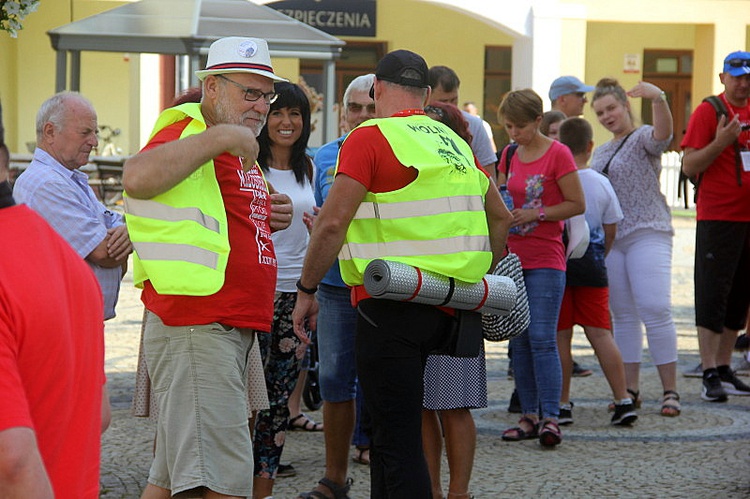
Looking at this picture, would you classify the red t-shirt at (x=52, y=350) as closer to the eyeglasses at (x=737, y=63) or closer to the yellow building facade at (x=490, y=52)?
the eyeglasses at (x=737, y=63)

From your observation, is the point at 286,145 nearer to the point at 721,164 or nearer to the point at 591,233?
the point at 591,233

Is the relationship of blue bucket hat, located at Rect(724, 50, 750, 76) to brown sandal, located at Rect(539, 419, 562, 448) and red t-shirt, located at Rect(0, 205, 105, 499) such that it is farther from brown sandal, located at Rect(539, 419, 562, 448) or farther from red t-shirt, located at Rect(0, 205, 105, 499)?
→ red t-shirt, located at Rect(0, 205, 105, 499)

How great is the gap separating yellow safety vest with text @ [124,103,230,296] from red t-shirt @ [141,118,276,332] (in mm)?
51

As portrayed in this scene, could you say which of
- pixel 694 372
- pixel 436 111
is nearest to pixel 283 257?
pixel 436 111

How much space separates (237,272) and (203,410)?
451mm

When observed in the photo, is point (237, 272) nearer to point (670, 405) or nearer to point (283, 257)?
point (283, 257)

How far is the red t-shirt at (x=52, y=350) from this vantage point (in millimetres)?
2023

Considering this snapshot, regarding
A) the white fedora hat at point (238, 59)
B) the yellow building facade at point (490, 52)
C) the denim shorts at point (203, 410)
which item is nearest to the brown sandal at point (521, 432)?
the denim shorts at point (203, 410)

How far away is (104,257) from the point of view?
181 inches

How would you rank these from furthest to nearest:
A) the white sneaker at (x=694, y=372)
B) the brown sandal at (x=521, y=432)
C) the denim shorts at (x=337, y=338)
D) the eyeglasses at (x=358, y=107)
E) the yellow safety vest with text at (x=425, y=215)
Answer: the white sneaker at (x=694, y=372) → the brown sandal at (x=521, y=432) → the eyeglasses at (x=358, y=107) → the denim shorts at (x=337, y=338) → the yellow safety vest with text at (x=425, y=215)

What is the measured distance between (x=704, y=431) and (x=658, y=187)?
5.36 feet

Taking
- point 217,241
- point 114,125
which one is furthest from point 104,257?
point 114,125

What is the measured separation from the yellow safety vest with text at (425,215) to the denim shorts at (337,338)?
133 cm

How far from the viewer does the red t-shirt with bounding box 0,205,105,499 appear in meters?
2.02
